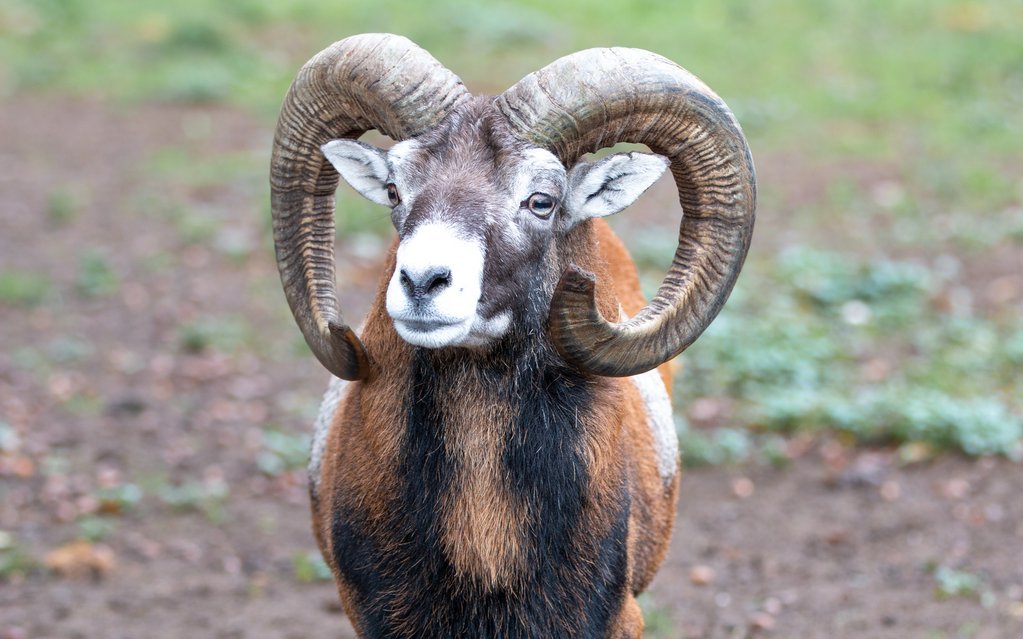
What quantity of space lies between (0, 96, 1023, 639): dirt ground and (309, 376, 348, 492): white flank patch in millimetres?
1543

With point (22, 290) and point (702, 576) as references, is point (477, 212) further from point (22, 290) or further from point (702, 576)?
point (22, 290)

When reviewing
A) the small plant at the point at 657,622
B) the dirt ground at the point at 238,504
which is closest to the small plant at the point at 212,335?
the dirt ground at the point at 238,504

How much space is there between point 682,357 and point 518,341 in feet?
21.0

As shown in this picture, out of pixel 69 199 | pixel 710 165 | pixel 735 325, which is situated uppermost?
pixel 710 165

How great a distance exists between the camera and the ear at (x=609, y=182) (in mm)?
5559

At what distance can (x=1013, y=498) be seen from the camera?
9.05m

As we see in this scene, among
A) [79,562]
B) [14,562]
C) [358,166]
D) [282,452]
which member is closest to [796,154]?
[282,452]

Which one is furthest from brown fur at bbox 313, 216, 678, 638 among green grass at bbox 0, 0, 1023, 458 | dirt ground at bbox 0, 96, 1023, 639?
dirt ground at bbox 0, 96, 1023, 639

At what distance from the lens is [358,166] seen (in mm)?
5828

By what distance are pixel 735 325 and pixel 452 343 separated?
24.3 feet

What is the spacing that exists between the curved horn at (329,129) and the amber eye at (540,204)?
21.2 inches

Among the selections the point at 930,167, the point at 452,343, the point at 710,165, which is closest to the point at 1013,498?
the point at 710,165

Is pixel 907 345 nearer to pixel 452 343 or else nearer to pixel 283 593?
pixel 283 593

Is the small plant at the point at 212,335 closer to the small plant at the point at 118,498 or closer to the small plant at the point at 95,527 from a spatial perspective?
the small plant at the point at 118,498
